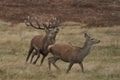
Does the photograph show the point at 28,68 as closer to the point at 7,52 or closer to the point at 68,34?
the point at 7,52

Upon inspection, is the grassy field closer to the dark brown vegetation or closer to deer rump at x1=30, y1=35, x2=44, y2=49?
deer rump at x1=30, y1=35, x2=44, y2=49

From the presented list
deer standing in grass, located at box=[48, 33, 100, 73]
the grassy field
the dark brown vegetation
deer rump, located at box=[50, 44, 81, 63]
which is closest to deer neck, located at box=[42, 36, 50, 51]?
the grassy field

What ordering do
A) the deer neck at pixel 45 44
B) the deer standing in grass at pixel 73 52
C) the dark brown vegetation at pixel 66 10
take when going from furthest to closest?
the dark brown vegetation at pixel 66 10
the deer neck at pixel 45 44
the deer standing in grass at pixel 73 52

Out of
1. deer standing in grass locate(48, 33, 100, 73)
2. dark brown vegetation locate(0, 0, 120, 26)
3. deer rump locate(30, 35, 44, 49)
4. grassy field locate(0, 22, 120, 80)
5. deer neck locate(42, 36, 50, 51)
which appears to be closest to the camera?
grassy field locate(0, 22, 120, 80)

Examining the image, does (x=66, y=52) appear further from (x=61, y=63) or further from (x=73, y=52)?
(x=61, y=63)

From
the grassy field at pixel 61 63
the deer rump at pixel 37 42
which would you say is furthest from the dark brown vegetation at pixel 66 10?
the deer rump at pixel 37 42

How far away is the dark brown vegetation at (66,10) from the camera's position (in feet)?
169

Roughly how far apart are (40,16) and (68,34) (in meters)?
18.7

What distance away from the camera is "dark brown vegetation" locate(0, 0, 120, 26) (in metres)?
51.5

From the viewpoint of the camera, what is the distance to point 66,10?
192ft

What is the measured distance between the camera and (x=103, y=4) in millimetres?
64000

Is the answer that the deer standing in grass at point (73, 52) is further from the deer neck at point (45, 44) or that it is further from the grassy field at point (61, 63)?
the deer neck at point (45, 44)

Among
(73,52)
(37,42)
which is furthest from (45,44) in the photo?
(73,52)

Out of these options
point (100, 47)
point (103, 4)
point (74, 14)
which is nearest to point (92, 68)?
point (100, 47)
